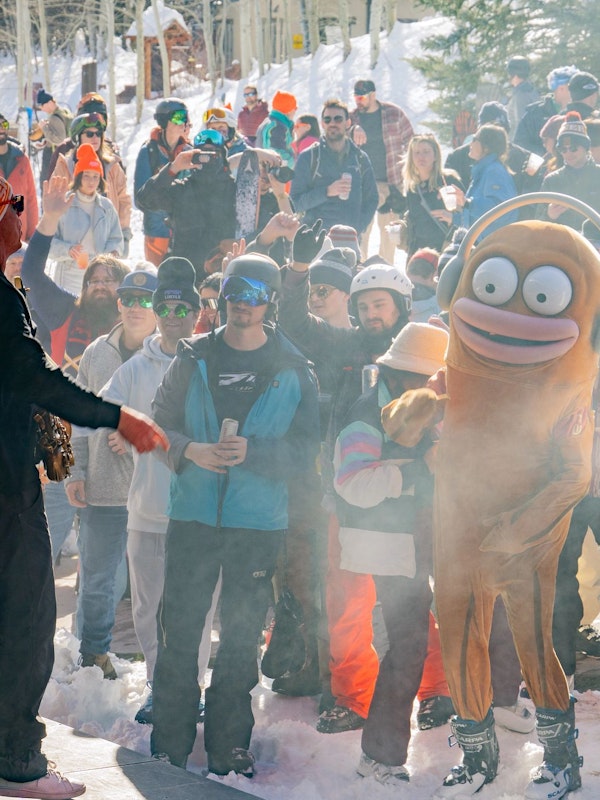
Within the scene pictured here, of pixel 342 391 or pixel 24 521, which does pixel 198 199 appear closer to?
pixel 342 391

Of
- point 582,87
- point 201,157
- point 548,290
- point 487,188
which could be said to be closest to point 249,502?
point 548,290

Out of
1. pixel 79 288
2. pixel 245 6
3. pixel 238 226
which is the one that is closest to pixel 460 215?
pixel 238 226

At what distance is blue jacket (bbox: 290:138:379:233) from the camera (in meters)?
8.57

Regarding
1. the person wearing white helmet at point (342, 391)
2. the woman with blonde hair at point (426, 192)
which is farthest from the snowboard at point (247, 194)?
the person wearing white helmet at point (342, 391)

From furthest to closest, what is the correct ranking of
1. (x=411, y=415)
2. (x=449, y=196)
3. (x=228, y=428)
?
1. (x=449, y=196)
2. (x=228, y=428)
3. (x=411, y=415)

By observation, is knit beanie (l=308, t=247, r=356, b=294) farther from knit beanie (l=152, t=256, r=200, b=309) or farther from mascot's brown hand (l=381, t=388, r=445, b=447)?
mascot's brown hand (l=381, t=388, r=445, b=447)

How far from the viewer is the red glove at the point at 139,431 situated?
3.40 meters

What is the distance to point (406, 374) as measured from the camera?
444cm

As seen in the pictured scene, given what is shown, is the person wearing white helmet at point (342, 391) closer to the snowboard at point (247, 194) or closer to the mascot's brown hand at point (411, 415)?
the mascot's brown hand at point (411, 415)

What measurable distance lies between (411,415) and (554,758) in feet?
3.95

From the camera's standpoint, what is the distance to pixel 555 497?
3.84 m

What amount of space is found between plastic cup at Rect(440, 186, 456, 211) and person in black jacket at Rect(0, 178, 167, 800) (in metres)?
5.14

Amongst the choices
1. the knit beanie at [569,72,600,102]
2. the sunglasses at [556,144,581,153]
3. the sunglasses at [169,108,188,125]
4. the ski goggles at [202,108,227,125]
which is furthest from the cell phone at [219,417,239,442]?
the knit beanie at [569,72,600,102]

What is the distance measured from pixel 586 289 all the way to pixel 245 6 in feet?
109
